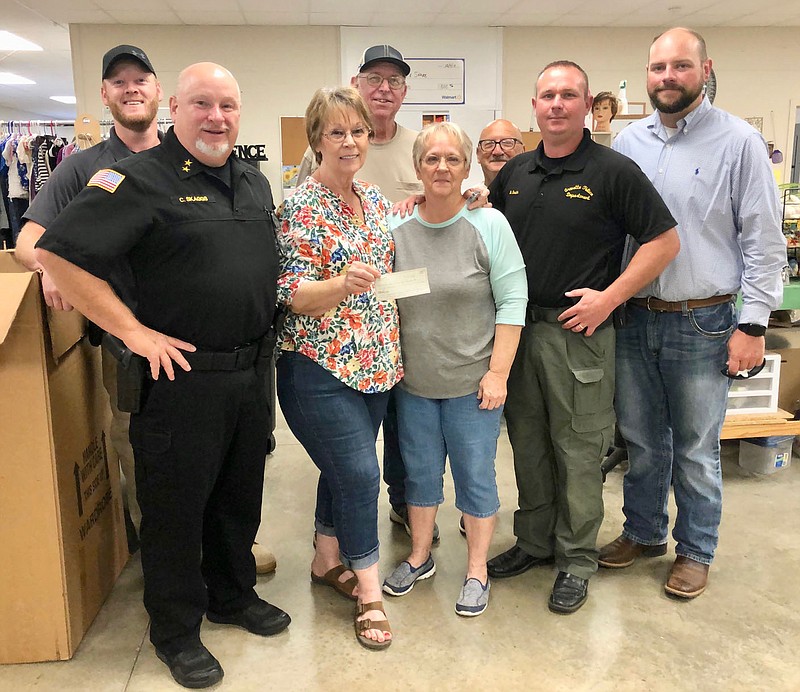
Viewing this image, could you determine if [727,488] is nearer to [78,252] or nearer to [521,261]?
[521,261]

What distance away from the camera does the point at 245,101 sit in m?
6.62

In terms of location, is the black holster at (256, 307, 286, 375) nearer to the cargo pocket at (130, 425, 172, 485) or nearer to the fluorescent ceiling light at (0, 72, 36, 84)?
the cargo pocket at (130, 425, 172, 485)

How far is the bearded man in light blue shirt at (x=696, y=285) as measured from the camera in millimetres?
2078

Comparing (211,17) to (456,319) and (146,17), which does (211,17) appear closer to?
(146,17)

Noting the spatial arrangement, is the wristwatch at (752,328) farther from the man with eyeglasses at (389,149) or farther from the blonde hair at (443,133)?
the man with eyeglasses at (389,149)

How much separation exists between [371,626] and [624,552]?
1.04 m

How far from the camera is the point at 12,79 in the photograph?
930 cm

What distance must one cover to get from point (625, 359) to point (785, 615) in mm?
987

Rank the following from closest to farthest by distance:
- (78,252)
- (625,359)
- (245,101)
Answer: (78,252) → (625,359) → (245,101)

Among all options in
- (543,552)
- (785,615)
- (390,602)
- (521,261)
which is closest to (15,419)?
(390,602)

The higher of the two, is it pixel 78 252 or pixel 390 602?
pixel 78 252

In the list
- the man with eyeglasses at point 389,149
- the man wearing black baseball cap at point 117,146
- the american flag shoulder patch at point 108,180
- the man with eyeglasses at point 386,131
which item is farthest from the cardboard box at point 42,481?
the man with eyeglasses at point 386,131

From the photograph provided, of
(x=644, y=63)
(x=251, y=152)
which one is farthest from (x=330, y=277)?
(x=644, y=63)

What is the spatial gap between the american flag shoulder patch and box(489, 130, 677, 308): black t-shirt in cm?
120
